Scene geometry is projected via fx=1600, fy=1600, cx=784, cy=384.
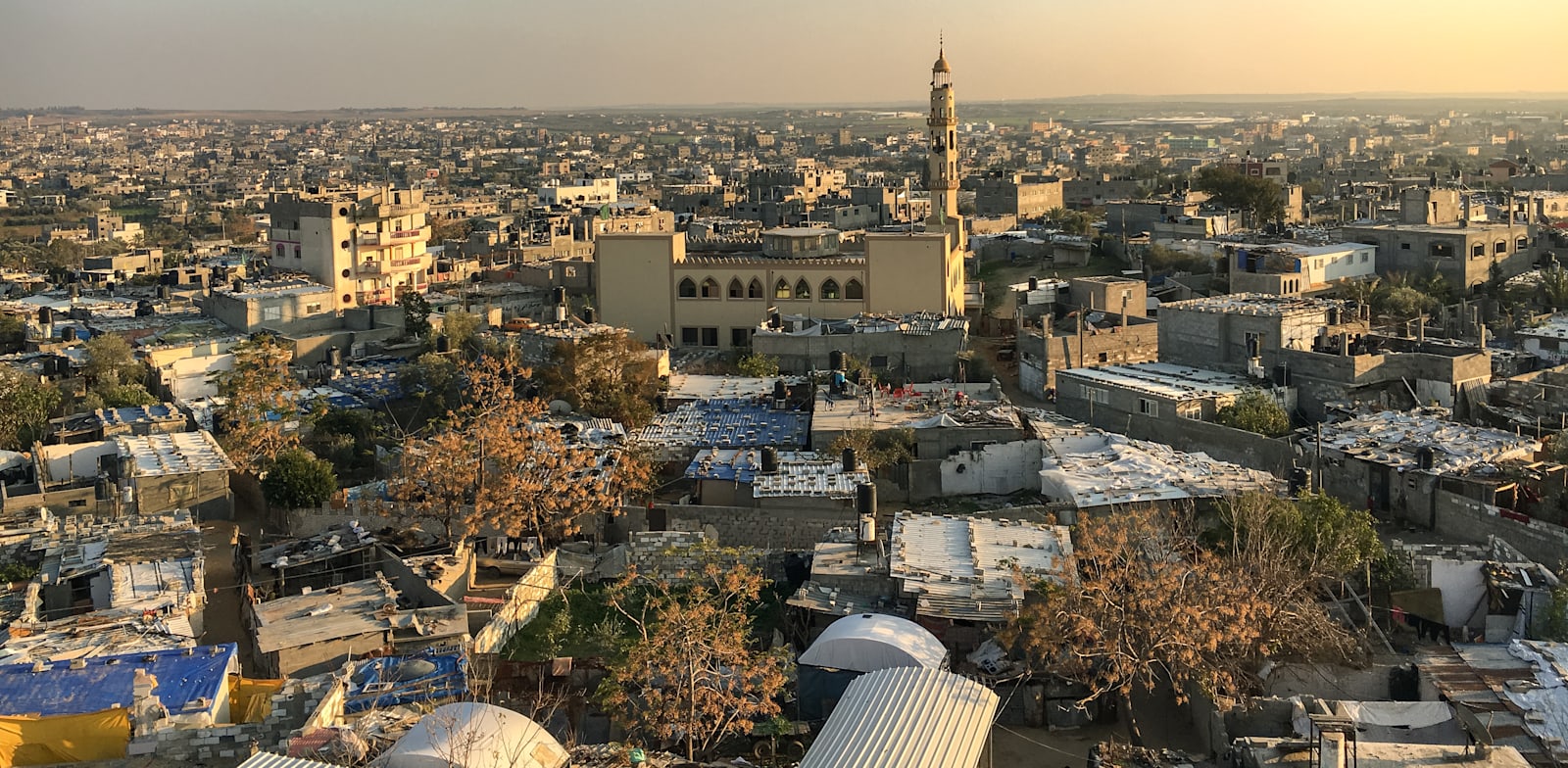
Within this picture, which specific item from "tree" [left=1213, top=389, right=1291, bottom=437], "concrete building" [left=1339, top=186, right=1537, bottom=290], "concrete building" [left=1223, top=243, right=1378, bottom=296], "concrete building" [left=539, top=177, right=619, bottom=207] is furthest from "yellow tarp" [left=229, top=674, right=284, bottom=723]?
"concrete building" [left=539, top=177, right=619, bottom=207]

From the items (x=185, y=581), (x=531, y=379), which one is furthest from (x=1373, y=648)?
(x=531, y=379)

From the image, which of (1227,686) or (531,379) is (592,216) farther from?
(1227,686)

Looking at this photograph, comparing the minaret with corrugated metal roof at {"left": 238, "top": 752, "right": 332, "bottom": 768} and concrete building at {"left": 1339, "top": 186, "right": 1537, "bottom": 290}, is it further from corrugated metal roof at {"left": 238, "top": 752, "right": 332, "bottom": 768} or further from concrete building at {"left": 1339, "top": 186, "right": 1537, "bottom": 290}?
corrugated metal roof at {"left": 238, "top": 752, "right": 332, "bottom": 768}

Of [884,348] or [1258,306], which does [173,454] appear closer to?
[884,348]

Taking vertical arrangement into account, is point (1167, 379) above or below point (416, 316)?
below

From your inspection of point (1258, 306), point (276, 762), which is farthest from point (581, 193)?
point (276, 762)

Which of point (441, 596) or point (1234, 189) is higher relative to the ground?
point (1234, 189)
